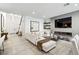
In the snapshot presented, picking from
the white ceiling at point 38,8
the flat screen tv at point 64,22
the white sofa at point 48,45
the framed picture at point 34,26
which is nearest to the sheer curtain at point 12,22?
the white ceiling at point 38,8

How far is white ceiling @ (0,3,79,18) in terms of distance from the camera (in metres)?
2.32

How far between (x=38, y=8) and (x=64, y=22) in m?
0.81

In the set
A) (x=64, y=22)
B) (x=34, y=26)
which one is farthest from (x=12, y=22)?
(x=64, y=22)

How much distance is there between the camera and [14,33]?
2475 mm

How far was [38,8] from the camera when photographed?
2.39 m

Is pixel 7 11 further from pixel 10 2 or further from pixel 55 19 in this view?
pixel 55 19

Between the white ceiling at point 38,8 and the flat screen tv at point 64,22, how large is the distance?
0.63 ft

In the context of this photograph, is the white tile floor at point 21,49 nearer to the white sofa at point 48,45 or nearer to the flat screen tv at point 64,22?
the white sofa at point 48,45

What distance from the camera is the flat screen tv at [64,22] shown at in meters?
2.37

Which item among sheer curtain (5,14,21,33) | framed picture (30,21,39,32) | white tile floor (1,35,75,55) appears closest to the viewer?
white tile floor (1,35,75,55)

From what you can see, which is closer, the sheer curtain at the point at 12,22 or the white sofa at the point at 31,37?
the sheer curtain at the point at 12,22

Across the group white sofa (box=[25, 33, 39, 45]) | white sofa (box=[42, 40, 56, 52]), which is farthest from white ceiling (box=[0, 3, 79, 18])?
white sofa (box=[42, 40, 56, 52])

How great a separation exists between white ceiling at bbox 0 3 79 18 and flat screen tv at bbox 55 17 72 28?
192 millimetres

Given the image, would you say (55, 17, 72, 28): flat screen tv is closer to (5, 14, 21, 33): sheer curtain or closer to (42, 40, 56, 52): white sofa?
(42, 40, 56, 52): white sofa
